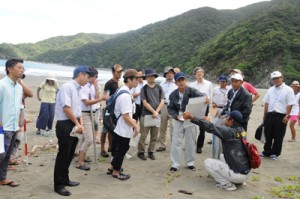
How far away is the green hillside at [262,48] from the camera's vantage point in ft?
155

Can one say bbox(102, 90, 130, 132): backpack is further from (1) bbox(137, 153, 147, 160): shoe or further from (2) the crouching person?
(1) bbox(137, 153, 147, 160): shoe

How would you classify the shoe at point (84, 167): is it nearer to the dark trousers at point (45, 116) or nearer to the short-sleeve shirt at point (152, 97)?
the short-sleeve shirt at point (152, 97)

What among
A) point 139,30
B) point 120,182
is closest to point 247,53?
point 120,182

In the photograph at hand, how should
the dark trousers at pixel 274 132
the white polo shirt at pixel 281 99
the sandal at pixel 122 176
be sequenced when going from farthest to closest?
1. the dark trousers at pixel 274 132
2. the white polo shirt at pixel 281 99
3. the sandal at pixel 122 176

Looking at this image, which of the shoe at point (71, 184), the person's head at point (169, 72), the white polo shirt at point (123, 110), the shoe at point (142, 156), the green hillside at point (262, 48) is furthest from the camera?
the green hillside at point (262, 48)

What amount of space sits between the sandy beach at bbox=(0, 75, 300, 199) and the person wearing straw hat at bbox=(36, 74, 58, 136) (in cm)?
180

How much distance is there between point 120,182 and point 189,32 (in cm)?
10148

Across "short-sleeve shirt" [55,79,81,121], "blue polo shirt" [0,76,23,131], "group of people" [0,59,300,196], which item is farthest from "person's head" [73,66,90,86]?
"blue polo shirt" [0,76,23,131]

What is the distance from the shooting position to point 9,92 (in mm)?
4684

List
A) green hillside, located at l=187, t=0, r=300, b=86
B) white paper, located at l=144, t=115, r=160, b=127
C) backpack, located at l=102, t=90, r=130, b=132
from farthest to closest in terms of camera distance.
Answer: green hillside, located at l=187, t=0, r=300, b=86 → white paper, located at l=144, t=115, r=160, b=127 → backpack, located at l=102, t=90, r=130, b=132

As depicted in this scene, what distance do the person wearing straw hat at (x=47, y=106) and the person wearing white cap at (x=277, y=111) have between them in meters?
6.40

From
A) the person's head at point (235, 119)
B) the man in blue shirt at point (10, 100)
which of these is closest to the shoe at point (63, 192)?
the man in blue shirt at point (10, 100)

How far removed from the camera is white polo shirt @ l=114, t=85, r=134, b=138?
530 cm

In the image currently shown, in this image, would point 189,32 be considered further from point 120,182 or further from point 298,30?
point 120,182
